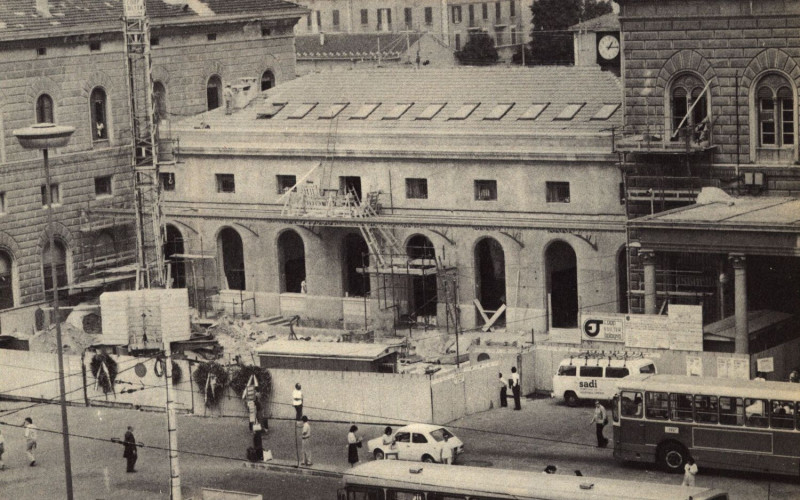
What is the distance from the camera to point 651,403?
51438 mm

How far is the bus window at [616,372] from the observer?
59.3 m

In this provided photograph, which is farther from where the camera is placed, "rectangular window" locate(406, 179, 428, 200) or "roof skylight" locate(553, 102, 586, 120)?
"rectangular window" locate(406, 179, 428, 200)

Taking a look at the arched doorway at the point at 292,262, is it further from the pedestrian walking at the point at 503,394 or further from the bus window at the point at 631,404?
the bus window at the point at 631,404

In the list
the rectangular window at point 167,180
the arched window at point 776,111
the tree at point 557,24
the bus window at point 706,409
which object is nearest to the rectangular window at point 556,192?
the arched window at point 776,111

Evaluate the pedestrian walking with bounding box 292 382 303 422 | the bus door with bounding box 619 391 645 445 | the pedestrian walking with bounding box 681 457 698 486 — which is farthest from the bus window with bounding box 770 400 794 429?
the pedestrian walking with bounding box 292 382 303 422

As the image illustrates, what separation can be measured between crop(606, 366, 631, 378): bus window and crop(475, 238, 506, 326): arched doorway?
1451cm

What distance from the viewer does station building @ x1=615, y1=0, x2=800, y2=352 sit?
62.5m

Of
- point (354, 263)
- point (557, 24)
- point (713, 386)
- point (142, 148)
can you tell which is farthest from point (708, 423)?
point (557, 24)

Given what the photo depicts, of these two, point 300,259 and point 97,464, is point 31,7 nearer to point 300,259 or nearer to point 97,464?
point 300,259

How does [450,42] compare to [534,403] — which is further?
[450,42]

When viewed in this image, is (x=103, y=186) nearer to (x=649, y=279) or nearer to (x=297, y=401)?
(x=297, y=401)

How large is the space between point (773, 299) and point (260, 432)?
65.8ft

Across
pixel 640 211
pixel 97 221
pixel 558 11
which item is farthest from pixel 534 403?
pixel 558 11

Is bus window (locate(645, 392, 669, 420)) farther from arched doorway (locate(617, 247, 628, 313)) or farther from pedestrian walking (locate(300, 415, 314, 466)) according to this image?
arched doorway (locate(617, 247, 628, 313))
